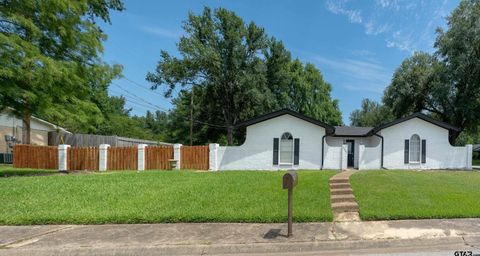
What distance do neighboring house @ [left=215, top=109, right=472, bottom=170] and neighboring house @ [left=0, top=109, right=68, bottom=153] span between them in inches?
577

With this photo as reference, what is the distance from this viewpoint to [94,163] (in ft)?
63.6

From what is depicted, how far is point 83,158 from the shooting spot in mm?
19312

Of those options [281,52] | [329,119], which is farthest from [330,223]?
[329,119]

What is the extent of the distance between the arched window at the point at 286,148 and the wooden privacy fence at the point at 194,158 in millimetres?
4360

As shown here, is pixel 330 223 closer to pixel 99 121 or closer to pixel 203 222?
pixel 203 222

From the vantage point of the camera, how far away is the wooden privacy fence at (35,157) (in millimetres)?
19688

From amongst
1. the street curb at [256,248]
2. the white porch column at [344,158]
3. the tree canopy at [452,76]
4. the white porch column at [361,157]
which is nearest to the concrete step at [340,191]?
the street curb at [256,248]

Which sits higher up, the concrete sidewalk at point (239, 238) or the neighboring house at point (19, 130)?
the neighboring house at point (19, 130)

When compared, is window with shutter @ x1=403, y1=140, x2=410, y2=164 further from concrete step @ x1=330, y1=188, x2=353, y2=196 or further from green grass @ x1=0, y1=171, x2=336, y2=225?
concrete step @ x1=330, y1=188, x2=353, y2=196

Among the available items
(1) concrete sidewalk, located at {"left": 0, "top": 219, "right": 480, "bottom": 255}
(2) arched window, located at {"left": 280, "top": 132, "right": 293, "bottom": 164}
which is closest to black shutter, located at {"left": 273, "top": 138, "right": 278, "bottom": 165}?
(2) arched window, located at {"left": 280, "top": 132, "right": 293, "bottom": 164}

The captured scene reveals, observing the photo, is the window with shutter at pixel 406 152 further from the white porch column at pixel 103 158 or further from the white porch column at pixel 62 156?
the white porch column at pixel 62 156

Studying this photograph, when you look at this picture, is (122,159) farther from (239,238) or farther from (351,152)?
(239,238)

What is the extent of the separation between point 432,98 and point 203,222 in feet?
96.3

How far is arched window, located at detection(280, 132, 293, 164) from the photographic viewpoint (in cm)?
2028
